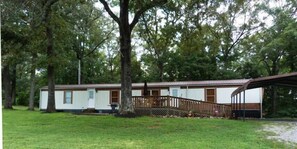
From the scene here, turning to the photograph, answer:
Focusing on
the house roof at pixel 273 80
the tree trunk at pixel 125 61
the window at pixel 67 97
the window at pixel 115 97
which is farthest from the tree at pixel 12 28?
the house roof at pixel 273 80

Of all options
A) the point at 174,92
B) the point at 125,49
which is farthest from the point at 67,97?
the point at 125,49

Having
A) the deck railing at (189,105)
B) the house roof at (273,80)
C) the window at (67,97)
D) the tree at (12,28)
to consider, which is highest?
the tree at (12,28)

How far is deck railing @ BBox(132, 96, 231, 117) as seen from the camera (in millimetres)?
21406

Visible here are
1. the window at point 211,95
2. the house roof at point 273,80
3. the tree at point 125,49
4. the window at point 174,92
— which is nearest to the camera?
the house roof at point 273,80

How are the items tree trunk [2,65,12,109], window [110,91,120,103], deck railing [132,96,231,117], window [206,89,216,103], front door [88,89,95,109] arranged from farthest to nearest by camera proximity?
tree trunk [2,65,12,109], front door [88,89,95,109], window [110,91,120,103], window [206,89,216,103], deck railing [132,96,231,117]

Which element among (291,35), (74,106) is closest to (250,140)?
(291,35)

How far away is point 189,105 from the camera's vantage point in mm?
21438

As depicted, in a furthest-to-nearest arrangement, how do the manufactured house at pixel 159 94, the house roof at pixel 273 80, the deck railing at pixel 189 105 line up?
the manufactured house at pixel 159 94, the deck railing at pixel 189 105, the house roof at pixel 273 80

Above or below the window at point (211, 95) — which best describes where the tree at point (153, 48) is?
above

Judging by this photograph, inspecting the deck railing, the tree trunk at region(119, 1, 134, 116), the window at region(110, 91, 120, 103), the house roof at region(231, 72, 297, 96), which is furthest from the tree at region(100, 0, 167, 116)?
the window at region(110, 91, 120, 103)

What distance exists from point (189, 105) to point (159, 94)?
18.9ft

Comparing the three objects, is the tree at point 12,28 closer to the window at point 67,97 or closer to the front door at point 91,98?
the front door at point 91,98

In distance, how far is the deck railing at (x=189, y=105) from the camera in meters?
21.4

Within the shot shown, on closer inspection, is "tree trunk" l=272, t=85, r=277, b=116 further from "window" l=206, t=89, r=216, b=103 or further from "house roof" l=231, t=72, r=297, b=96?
"house roof" l=231, t=72, r=297, b=96
